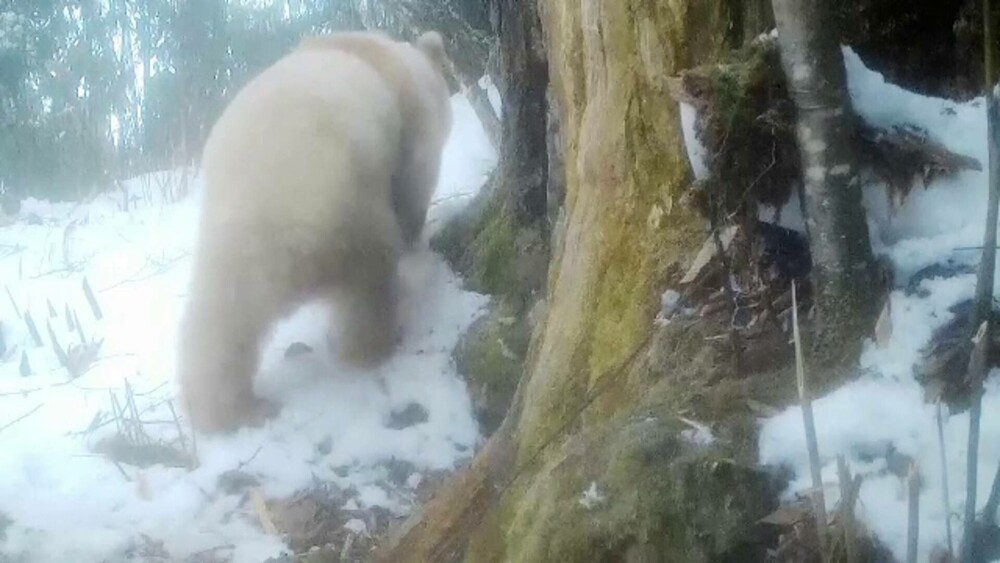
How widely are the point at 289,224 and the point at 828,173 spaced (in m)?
0.73

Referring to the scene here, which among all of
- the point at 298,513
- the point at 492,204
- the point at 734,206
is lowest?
the point at 298,513

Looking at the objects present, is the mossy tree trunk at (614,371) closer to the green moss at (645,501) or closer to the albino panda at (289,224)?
the green moss at (645,501)

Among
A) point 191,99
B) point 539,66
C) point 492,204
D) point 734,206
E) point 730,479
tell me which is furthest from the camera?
point 492,204

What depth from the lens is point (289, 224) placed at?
1176 mm

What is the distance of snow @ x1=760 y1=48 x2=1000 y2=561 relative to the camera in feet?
1.86

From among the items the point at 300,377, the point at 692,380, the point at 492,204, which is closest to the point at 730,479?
the point at 692,380

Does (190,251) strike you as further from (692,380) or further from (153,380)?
(692,380)

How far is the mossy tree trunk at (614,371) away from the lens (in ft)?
2.13

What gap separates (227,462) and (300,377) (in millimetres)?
162

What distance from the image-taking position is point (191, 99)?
1053 millimetres

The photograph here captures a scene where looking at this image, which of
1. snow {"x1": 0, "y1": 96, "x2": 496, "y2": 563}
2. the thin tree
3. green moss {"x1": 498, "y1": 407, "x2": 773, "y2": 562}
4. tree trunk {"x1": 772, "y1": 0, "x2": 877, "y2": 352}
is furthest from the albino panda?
the thin tree

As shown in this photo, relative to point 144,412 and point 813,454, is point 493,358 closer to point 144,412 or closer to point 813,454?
point 144,412

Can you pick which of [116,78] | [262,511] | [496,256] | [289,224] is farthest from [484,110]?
[262,511]

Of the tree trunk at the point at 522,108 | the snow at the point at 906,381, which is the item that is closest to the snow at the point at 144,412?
the tree trunk at the point at 522,108
